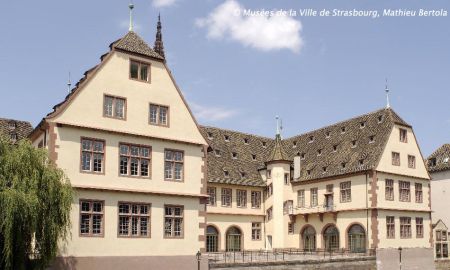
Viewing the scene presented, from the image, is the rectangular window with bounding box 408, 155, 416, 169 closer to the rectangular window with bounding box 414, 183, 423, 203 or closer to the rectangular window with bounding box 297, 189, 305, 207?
the rectangular window with bounding box 414, 183, 423, 203

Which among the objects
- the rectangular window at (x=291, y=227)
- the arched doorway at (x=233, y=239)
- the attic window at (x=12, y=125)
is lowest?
the arched doorway at (x=233, y=239)

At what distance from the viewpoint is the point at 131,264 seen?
30.0 meters

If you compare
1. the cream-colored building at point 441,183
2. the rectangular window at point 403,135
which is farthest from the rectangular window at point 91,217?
the cream-colored building at point 441,183

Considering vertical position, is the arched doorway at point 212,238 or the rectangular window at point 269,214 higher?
the rectangular window at point 269,214

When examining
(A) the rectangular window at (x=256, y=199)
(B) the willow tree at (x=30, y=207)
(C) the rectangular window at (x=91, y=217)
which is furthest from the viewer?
(A) the rectangular window at (x=256, y=199)

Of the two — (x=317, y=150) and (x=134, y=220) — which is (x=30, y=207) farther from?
(x=317, y=150)

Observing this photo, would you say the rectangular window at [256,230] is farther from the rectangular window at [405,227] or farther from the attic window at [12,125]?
the attic window at [12,125]

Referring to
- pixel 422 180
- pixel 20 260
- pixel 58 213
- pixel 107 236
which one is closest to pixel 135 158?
pixel 107 236

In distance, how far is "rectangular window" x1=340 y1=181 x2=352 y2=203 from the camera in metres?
46.3

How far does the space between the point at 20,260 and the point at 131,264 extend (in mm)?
7245

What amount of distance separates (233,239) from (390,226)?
13183mm

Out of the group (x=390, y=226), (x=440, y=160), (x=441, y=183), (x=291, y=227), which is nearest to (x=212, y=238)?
(x=291, y=227)

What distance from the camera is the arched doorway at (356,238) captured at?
4472 centimetres

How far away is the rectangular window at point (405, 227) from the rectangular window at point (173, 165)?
22.4m
